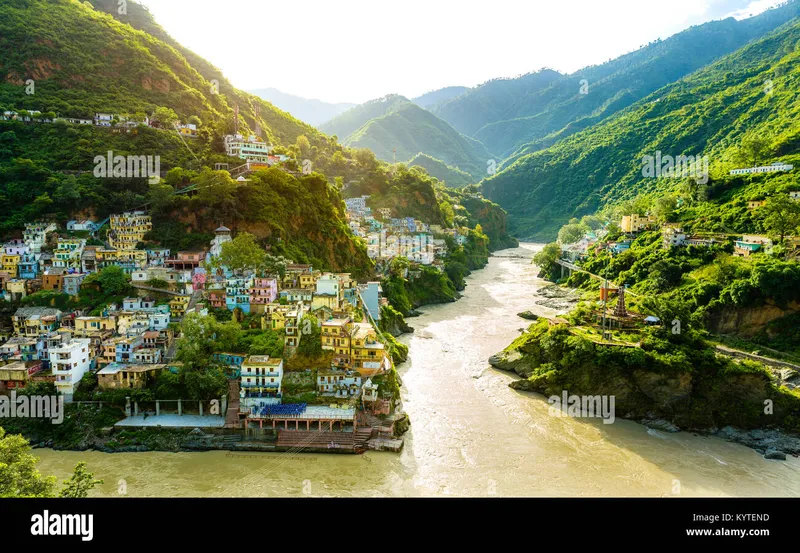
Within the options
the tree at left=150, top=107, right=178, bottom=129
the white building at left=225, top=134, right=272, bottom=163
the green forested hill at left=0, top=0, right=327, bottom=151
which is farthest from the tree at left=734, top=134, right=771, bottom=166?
the tree at left=150, top=107, right=178, bottom=129

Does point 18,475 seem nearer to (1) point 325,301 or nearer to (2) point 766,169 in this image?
(1) point 325,301

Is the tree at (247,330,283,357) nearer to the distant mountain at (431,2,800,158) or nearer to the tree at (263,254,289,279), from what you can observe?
the tree at (263,254,289,279)

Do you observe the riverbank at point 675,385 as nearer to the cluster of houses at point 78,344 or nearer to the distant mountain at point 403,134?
the cluster of houses at point 78,344

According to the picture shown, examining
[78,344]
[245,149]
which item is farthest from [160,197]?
[78,344]

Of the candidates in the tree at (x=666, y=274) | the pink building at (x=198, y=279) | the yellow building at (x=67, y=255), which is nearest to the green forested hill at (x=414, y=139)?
the tree at (x=666, y=274)

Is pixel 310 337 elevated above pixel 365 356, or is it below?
above
